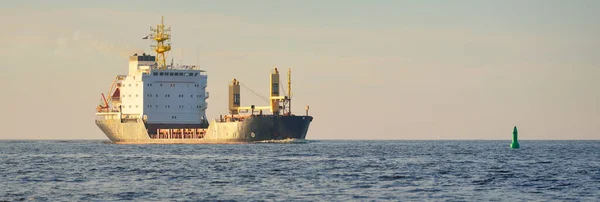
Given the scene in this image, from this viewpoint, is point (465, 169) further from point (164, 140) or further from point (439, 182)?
point (164, 140)

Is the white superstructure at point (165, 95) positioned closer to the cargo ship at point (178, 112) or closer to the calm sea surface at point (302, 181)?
the cargo ship at point (178, 112)

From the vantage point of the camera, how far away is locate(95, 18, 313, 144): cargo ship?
11656cm

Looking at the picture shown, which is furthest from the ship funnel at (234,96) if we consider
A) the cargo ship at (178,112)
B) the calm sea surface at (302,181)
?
the calm sea surface at (302,181)

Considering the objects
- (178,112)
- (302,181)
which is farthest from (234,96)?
(302,181)

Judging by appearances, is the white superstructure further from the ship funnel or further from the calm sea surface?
the calm sea surface

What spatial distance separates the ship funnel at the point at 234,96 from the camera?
430 ft

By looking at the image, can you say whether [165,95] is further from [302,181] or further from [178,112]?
[302,181]

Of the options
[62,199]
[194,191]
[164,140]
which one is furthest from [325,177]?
[164,140]

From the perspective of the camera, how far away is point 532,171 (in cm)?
5447

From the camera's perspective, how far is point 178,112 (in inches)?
4988

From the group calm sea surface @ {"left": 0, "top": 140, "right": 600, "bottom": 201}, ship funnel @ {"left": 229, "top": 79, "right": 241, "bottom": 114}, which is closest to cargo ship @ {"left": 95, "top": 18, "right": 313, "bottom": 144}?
ship funnel @ {"left": 229, "top": 79, "right": 241, "bottom": 114}

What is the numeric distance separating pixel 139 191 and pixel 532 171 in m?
23.2

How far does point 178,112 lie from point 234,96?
857 cm

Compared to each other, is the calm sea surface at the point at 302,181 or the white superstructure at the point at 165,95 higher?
the white superstructure at the point at 165,95
